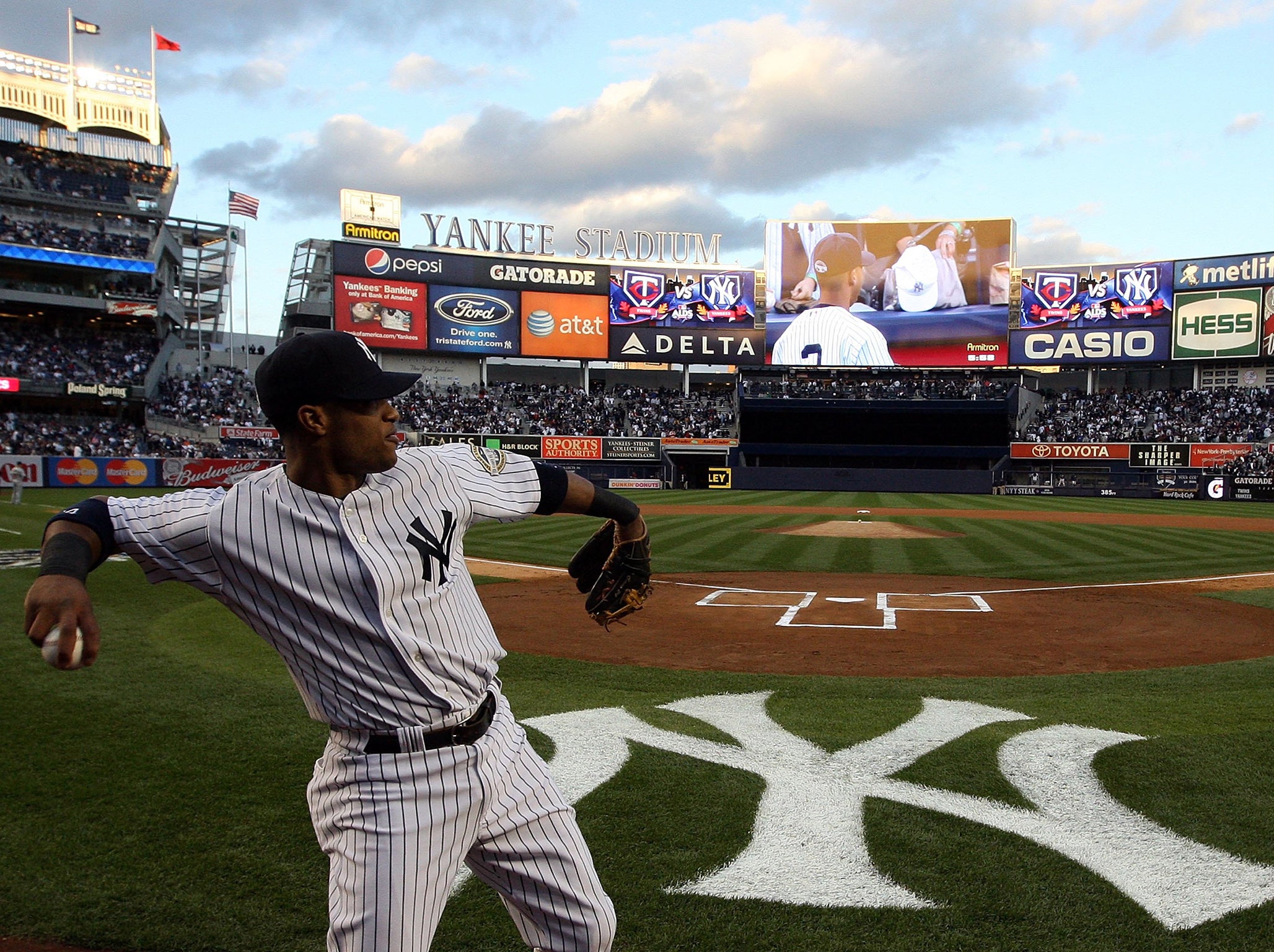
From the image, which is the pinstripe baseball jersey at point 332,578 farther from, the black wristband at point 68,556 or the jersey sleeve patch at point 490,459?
the jersey sleeve patch at point 490,459

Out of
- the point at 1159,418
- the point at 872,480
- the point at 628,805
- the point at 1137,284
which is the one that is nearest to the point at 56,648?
the point at 628,805

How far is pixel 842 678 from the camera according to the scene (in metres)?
7.00

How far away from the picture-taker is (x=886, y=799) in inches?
171

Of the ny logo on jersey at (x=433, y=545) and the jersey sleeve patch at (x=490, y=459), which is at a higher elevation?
the jersey sleeve patch at (x=490, y=459)

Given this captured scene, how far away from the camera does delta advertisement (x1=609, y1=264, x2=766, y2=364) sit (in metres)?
49.7

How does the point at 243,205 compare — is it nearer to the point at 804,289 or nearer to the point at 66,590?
the point at 804,289

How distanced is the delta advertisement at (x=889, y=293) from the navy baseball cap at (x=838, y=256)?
50 millimetres

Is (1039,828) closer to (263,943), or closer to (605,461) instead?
(263,943)

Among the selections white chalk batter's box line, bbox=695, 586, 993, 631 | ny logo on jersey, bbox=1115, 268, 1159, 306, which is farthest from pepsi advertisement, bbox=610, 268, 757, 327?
white chalk batter's box line, bbox=695, 586, 993, 631

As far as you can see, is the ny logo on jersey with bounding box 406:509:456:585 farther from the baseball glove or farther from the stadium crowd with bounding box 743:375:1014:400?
the stadium crowd with bounding box 743:375:1014:400

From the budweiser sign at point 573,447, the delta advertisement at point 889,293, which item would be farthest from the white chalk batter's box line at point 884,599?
the delta advertisement at point 889,293

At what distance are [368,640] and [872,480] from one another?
43.1m

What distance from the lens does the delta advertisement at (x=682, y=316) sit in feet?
163

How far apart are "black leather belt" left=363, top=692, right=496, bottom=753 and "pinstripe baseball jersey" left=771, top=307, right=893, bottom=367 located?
47.8m
